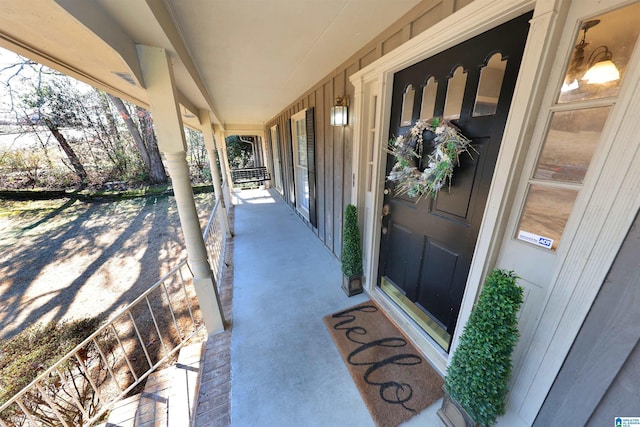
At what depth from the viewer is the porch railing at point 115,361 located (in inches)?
66.4

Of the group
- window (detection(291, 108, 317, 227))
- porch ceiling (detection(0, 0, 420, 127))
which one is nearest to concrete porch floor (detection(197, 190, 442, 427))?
window (detection(291, 108, 317, 227))

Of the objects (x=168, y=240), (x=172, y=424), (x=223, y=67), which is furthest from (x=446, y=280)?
(x=168, y=240)

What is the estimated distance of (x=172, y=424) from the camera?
1374mm

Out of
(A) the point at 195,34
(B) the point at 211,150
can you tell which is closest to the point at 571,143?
(A) the point at 195,34

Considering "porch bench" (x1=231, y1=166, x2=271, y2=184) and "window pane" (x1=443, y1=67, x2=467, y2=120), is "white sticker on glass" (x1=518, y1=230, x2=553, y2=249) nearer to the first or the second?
"window pane" (x1=443, y1=67, x2=467, y2=120)

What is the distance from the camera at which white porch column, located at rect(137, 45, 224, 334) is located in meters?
1.34

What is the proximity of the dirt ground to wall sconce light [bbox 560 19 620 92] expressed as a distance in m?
5.07

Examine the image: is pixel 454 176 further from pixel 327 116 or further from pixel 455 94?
pixel 327 116

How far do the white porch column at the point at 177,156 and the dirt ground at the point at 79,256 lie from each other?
2424mm

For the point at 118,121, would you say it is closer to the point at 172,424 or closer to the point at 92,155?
the point at 92,155

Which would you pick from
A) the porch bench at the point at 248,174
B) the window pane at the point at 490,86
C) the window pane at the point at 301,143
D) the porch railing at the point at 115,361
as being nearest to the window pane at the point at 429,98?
the window pane at the point at 490,86

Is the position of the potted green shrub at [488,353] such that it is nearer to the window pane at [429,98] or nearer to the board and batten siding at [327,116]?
the window pane at [429,98]

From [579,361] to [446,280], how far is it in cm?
69

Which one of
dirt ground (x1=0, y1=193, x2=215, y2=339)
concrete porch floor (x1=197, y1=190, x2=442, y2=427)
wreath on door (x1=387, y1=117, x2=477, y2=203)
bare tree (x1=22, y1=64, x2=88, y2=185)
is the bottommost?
dirt ground (x1=0, y1=193, x2=215, y2=339)
